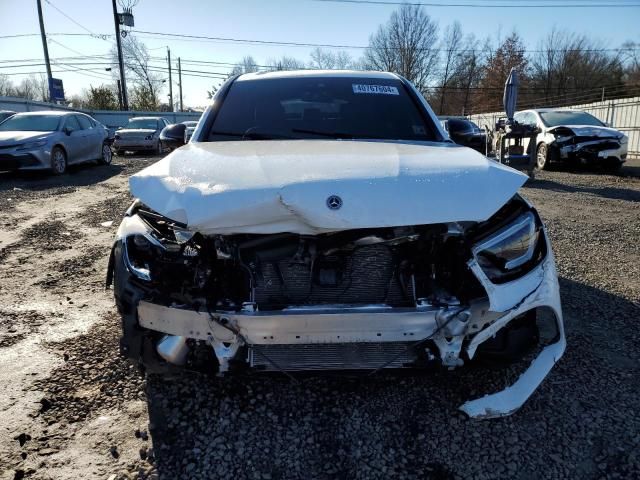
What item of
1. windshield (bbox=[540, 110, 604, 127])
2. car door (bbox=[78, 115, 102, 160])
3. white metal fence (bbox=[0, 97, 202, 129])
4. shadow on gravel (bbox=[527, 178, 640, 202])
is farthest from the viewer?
white metal fence (bbox=[0, 97, 202, 129])

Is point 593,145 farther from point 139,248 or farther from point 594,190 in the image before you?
point 139,248

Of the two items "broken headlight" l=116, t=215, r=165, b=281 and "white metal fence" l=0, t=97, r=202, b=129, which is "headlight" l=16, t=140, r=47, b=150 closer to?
"broken headlight" l=116, t=215, r=165, b=281

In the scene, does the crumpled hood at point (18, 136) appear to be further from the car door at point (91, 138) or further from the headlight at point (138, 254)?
the headlight at point (138, 254)

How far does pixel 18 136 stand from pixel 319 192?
1022 centimetres

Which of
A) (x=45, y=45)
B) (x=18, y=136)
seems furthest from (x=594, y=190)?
(x=45, y=45)

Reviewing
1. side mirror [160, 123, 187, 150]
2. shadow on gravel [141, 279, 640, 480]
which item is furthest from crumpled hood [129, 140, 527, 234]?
side mirror [160, 123, 187, 150]

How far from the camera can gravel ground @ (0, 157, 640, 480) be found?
1.79 m

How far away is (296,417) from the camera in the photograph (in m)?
2.07

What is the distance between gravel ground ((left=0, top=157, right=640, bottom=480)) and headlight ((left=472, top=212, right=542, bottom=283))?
453mm

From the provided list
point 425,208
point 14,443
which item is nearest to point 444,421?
point 425,208

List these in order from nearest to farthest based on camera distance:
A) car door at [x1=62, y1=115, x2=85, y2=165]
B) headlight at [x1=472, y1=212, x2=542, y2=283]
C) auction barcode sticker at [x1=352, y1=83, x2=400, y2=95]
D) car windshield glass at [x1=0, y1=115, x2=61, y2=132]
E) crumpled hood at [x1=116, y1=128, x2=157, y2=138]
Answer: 1. headlight at [x1=472, y1=212, x2=542, y2=283]
2. auction barcode sticker at [x1=352, y1=83, x2=400, y2=95]
3. car windshield glass at [x1=0, y1=115, x2=61, y2=132]
4. car door at [x1=62, y1=115, x2=85, y2=165]
5. crumpled hood at [x1=116, y1=128, x2=157, y2=138]

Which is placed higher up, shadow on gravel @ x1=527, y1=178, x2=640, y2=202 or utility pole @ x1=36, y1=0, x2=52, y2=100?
utility pole @ x1=36, y1=0, x2=52, y2=100

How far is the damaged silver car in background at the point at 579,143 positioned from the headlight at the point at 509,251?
9548mm

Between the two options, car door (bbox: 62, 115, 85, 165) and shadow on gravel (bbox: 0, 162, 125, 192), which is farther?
car door (bbox: 62, 115, 85, 165)
